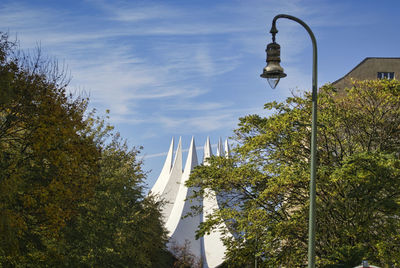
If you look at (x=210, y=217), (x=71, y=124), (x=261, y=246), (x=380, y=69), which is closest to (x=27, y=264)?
(x=71, y=124)

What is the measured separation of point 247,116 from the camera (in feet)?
84.9

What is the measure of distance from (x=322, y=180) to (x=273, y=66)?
12.0m

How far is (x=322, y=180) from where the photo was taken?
21.8m

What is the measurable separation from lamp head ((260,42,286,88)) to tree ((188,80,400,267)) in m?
9.95

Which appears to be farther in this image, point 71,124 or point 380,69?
point 380,69

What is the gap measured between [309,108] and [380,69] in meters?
22.8

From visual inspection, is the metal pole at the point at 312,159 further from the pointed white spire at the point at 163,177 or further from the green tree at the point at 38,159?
the pointed white spire at the point at 163,177

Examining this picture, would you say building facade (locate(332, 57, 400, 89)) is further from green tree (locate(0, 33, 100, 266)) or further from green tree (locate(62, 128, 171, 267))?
green tree (locate(0, 33, 100, 266))

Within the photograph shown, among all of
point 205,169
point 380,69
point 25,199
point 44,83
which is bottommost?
point 25,199

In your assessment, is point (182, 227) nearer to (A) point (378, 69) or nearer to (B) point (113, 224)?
(A) point (378, 69)

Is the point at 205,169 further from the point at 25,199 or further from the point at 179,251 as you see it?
the point at 179,251

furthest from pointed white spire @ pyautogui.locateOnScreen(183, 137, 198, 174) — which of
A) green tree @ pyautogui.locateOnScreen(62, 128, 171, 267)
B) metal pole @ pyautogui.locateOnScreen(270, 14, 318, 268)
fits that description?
metal pole @ pyautogui.locateOnScreen(270, 14, 318, 268)

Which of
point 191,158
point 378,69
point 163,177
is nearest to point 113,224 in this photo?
point 378,69

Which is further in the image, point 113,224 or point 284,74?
point 113,224
